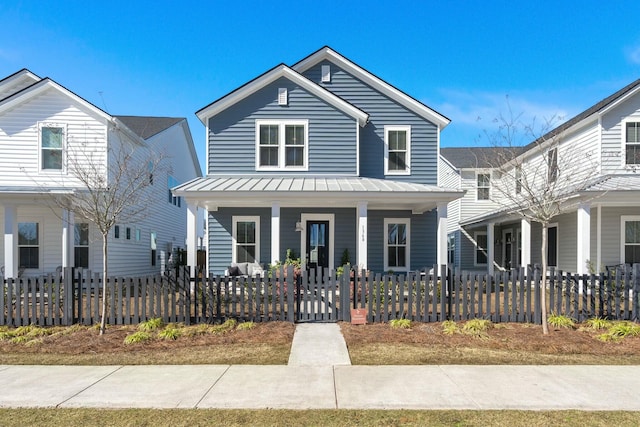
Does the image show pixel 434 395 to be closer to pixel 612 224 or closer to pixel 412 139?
pixel 412 139

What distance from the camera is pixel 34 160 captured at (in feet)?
48.5

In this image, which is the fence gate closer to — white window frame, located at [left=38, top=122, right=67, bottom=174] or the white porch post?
the white porch post

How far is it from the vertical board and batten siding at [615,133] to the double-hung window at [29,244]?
2168 cm

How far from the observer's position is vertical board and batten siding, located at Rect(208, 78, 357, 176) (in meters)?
15.0

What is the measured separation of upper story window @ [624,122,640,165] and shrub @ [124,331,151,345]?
16.9 meters

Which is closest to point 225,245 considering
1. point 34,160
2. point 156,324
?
point 156,324

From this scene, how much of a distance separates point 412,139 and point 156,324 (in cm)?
1155

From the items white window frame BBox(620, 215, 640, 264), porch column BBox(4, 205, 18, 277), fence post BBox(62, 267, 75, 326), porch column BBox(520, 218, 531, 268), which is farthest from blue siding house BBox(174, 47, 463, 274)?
white window frame BBox(620, 215, 640, 264)

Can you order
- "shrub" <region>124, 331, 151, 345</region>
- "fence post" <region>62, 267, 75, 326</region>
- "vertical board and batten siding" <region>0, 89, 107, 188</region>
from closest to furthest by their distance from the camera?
"shrub" <region>124, 331, 151, 345</region>, "fence post" <region>62, 267, 75, 326</region>, "vertical board and batten siding" <region>0, 89, 107, 188</region>

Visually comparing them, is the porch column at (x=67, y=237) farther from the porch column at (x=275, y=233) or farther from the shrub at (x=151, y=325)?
the porch column at (x=275, y=233)

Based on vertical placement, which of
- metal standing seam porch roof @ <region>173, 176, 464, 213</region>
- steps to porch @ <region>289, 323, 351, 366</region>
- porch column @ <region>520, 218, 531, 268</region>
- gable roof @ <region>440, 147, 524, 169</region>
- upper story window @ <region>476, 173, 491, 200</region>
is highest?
gable roof @ <region>440, 147, 524, 169</region>

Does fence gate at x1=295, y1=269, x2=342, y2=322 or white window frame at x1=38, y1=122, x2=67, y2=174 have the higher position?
white window frame at x1=38, y1=122, x2=67, y2=174

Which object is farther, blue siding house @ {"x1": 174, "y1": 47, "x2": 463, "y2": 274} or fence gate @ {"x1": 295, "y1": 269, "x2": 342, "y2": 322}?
blue siding house @ {"x1": 174, "y1": 47, "x2": 463, "y2": 274}

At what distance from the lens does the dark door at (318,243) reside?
15383mm
